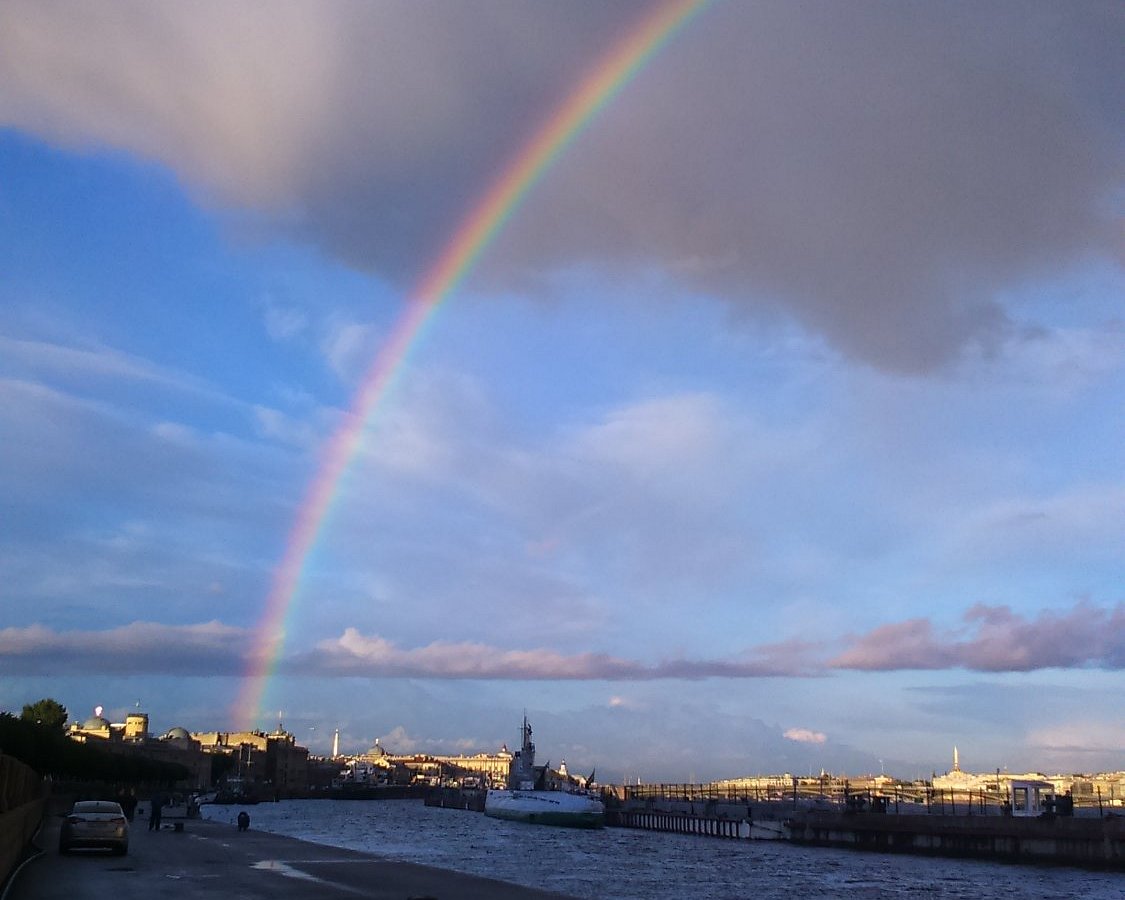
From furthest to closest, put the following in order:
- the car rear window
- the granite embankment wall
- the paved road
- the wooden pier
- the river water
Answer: the wooden pier → the river water → the car rear window → the paved road → the granite embankment wall

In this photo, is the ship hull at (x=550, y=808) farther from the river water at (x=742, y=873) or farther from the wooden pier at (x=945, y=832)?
the river water at (x=742, y=873)

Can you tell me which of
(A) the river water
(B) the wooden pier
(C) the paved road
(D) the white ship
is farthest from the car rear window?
(D) the white ship

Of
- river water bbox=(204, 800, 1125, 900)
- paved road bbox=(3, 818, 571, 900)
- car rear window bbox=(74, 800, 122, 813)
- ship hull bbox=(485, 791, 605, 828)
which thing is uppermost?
car rear window bbox=(74, 800, 122, 813)

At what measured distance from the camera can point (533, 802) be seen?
6161 inches

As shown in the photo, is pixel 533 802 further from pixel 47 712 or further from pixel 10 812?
pixel 10 812

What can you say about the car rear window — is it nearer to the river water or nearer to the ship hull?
the river water

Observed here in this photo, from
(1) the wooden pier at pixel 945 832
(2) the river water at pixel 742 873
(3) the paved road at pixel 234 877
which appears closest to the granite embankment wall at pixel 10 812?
(3) the paved road at pixel 234 877

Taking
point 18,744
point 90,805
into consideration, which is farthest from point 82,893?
point 18,744

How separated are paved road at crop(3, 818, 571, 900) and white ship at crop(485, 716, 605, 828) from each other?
103339mm

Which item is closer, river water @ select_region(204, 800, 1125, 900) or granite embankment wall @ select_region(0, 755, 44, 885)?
granite embankment wall @ select_region(0, 755, 44, 885)

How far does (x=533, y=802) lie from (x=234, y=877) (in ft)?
423

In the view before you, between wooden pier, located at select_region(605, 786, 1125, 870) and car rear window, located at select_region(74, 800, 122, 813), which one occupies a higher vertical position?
car rear window, located at select_region(74, 800, 122, 813)

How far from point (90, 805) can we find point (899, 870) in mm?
51445

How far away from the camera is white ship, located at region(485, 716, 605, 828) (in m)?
146
